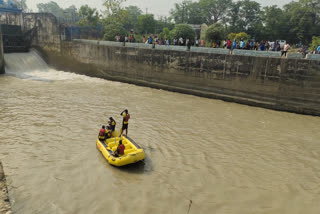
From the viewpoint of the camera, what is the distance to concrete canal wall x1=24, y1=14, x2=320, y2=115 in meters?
13.4

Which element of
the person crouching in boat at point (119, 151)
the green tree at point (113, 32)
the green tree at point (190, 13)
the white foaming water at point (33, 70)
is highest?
the green tree at point (190, 13)

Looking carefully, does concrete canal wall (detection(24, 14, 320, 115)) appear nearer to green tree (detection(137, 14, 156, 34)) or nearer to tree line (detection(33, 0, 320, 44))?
tree line (detection(33, 0, 320, 44))

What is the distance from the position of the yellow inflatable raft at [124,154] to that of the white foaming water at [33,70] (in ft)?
46.7

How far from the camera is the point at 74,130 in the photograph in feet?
34.4

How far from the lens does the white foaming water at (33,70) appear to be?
22.1m

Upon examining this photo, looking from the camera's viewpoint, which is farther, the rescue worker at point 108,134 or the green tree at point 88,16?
the green tree at point 88,16

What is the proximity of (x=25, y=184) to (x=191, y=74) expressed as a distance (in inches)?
503

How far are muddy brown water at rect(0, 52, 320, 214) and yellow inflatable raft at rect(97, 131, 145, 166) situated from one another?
29 cm

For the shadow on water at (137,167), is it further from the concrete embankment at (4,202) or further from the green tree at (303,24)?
the green tree at (303,24)

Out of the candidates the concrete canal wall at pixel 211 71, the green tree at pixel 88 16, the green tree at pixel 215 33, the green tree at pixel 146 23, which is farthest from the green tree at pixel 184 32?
the green tree at pixel 146 23

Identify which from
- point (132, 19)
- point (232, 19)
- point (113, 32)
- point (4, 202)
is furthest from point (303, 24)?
point (4, 202)

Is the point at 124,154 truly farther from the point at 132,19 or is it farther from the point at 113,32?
the point at 132,19

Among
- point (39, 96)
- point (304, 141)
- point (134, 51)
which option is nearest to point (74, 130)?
point (39, 96)

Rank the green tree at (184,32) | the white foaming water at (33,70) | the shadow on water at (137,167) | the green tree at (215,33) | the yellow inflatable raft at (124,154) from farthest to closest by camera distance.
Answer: the white foaming water at (33,70)
the green tree at (184,32)
the green tree at (215,33)
the shadow on water at (137,167)
the yellow inflatable raft at (124,154)
